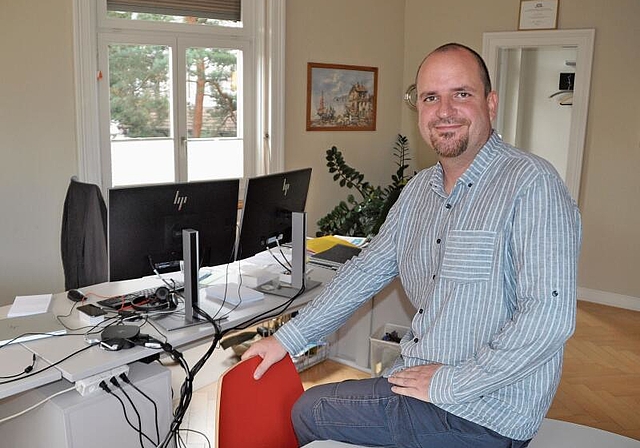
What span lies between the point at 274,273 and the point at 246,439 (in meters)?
1.31

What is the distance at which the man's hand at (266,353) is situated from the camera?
1.81 metres

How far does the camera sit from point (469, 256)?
5.49 feet

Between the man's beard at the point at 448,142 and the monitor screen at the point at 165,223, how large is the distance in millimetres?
1070

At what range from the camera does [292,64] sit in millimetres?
5199

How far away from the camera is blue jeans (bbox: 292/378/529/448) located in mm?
1643

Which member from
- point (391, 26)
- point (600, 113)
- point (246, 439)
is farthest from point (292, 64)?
point (246, 439)

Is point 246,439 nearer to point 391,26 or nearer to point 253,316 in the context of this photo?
point 253,316

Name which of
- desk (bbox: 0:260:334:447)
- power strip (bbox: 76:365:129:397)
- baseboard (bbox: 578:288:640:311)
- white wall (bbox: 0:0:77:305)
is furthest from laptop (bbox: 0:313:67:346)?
baseboard (bbox: 578:288:640:311)

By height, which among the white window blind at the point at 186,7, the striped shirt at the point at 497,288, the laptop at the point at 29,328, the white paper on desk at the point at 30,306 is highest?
the white window blind at the point at 186,7

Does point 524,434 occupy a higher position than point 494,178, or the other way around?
point 494,178

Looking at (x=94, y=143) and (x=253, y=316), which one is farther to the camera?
(x=94, y=143)

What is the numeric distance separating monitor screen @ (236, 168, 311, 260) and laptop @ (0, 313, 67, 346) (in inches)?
30.1

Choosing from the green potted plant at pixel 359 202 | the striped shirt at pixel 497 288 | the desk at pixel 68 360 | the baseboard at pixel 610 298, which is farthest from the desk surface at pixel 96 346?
the baseboard at pixel 610 298

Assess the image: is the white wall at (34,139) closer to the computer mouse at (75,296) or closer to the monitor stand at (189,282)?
the computer mouse at (75,296)
